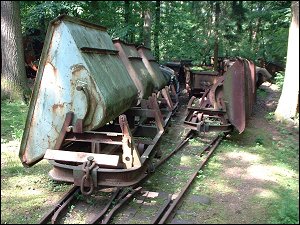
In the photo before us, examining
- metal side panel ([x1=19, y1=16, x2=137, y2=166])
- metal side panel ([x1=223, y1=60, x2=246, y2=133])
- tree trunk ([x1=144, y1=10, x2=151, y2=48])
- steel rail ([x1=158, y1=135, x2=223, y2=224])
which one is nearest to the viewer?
steel rail ([x1=158, y1=135, x2=223, y2=224])

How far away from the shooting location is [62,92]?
541cm

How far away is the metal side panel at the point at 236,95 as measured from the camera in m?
8.45

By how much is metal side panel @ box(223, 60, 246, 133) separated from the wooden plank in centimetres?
447

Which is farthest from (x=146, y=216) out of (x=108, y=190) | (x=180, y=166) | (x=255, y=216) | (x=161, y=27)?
(x=161, y=27)

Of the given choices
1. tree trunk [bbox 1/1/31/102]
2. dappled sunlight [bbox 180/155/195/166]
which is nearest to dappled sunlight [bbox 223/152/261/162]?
dappled sunlight [bbox 180/155/195/166]

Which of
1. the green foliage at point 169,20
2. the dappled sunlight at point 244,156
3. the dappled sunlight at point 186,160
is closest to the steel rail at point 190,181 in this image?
the dappled sunlight at point 186,160

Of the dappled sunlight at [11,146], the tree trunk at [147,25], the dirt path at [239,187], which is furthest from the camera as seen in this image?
the tree trunk at [147,25]

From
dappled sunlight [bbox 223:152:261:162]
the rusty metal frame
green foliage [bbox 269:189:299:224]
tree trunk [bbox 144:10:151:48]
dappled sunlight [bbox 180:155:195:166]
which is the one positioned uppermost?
tree trunk [bbox 144:10:151:48]

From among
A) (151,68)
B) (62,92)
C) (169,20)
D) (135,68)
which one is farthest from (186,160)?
(169,20)

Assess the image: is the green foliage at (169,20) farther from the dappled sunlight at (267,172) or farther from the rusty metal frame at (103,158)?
the rusty metal frame at (103,158)

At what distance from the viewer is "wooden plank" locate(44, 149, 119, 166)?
4840 mm

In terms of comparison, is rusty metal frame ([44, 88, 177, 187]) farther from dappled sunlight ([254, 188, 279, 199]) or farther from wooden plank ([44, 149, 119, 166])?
dappled sunlight ([254, 188, 279, 199])

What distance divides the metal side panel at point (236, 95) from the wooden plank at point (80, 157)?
4465mm

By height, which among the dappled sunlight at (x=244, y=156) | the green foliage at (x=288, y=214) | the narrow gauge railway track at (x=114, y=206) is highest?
the green foliage at (x=288, y=214)
